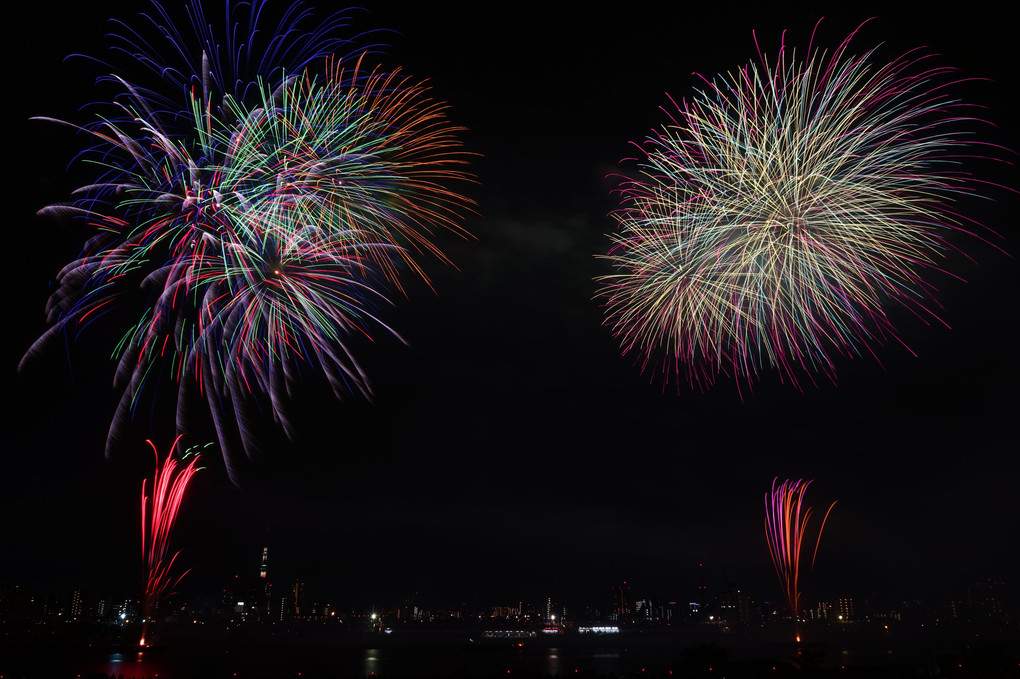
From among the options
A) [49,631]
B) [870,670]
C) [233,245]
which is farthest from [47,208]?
[49,631]

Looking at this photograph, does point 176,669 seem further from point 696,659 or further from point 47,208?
point 47,208

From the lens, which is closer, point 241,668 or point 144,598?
point 144,598

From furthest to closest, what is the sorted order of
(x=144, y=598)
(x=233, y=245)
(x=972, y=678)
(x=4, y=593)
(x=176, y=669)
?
(x=4, y=593), (x=176, y=669), (x=144, y=598), (x=972, y=678), (x=233, y=245)

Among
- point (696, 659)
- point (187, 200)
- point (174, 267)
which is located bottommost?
point (696, 659)

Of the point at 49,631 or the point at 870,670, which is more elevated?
the point at 870,670

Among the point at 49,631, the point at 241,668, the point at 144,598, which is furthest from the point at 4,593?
the point at 144,598

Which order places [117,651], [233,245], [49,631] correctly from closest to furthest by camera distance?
[233,245], [117,651], [49,631]

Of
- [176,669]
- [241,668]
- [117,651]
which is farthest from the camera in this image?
[117,651]

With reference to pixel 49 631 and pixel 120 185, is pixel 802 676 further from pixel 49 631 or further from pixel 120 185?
pixel 49 631

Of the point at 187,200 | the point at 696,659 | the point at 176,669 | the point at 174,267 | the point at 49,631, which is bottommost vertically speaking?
the point at 49,631
